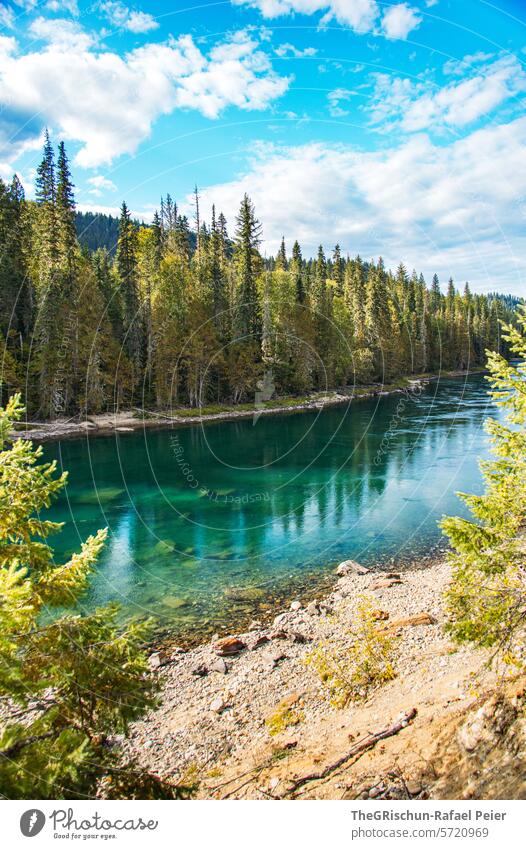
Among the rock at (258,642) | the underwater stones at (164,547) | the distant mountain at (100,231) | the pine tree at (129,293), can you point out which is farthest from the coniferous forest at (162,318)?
the distant mountain at (100,231)

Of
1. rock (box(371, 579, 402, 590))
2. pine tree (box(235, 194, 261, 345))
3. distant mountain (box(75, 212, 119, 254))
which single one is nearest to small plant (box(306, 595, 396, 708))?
rock (box(371, 579, 402, 590))

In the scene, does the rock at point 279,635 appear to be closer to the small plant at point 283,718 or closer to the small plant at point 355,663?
the small plant at point 355,663

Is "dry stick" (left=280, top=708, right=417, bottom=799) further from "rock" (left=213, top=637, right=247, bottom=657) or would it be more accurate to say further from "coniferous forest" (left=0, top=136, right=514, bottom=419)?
"coniferous forest" (left=0, top=136, right=514, bottom=419)

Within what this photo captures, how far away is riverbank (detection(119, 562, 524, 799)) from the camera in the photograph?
538cm

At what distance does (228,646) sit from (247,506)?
12357 mm

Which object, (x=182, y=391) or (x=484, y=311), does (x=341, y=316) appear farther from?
(x=484, y=311)

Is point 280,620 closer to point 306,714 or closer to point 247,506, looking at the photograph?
point 306,714

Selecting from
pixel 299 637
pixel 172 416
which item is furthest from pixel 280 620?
pixel 172 416

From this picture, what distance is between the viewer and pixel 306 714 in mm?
7930

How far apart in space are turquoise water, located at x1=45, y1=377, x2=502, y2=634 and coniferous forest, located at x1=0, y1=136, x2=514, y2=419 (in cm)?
901

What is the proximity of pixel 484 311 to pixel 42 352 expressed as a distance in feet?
338

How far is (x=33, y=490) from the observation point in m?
4.94

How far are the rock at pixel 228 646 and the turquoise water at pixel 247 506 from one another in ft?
4.18
